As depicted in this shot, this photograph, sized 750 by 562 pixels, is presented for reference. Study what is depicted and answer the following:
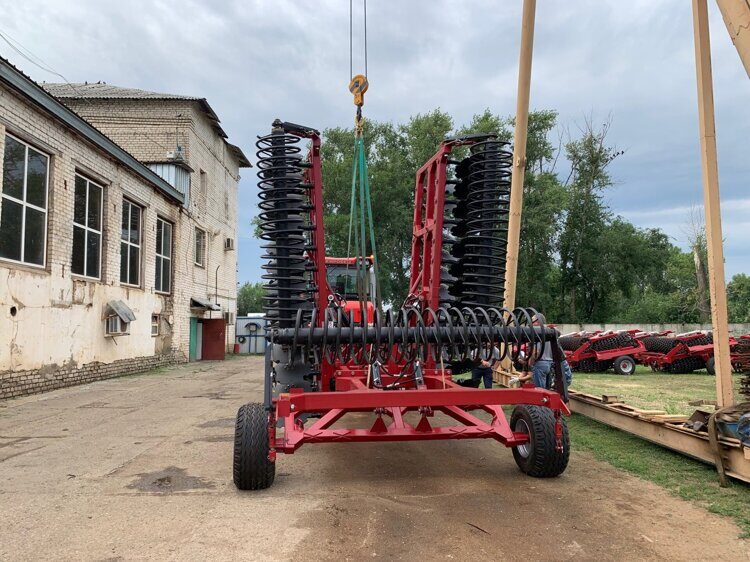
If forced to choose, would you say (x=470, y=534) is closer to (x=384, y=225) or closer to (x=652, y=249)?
(x=384, y=225)

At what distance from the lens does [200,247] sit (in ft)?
75.4

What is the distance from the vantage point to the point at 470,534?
3643 millimetres

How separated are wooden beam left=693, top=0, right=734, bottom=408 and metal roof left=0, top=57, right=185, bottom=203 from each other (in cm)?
1086

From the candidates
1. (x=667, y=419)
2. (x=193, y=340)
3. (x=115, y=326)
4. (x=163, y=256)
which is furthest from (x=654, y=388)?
(x=193, y=340)

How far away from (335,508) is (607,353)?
13.8 meters

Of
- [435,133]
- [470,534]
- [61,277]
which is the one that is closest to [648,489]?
[470,534]

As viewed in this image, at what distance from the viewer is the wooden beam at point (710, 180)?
5.68m

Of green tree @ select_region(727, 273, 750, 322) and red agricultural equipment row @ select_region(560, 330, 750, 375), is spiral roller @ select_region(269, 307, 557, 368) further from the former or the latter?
green tree @ select_region(727, 273, 750, 322)

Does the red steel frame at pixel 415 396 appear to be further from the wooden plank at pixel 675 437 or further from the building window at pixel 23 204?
the building window at pixel 23 204

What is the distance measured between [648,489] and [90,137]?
535 inches

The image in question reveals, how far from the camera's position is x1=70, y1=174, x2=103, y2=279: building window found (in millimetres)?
13125

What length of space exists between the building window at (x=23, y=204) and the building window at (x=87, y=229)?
1.26m

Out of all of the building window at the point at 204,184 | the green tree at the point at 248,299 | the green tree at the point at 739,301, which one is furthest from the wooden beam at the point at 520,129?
the green tree at the point at 248,299

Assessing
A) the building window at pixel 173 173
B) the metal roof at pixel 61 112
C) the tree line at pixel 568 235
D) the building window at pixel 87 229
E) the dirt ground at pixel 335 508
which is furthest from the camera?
the tree line at pixel 568 235
